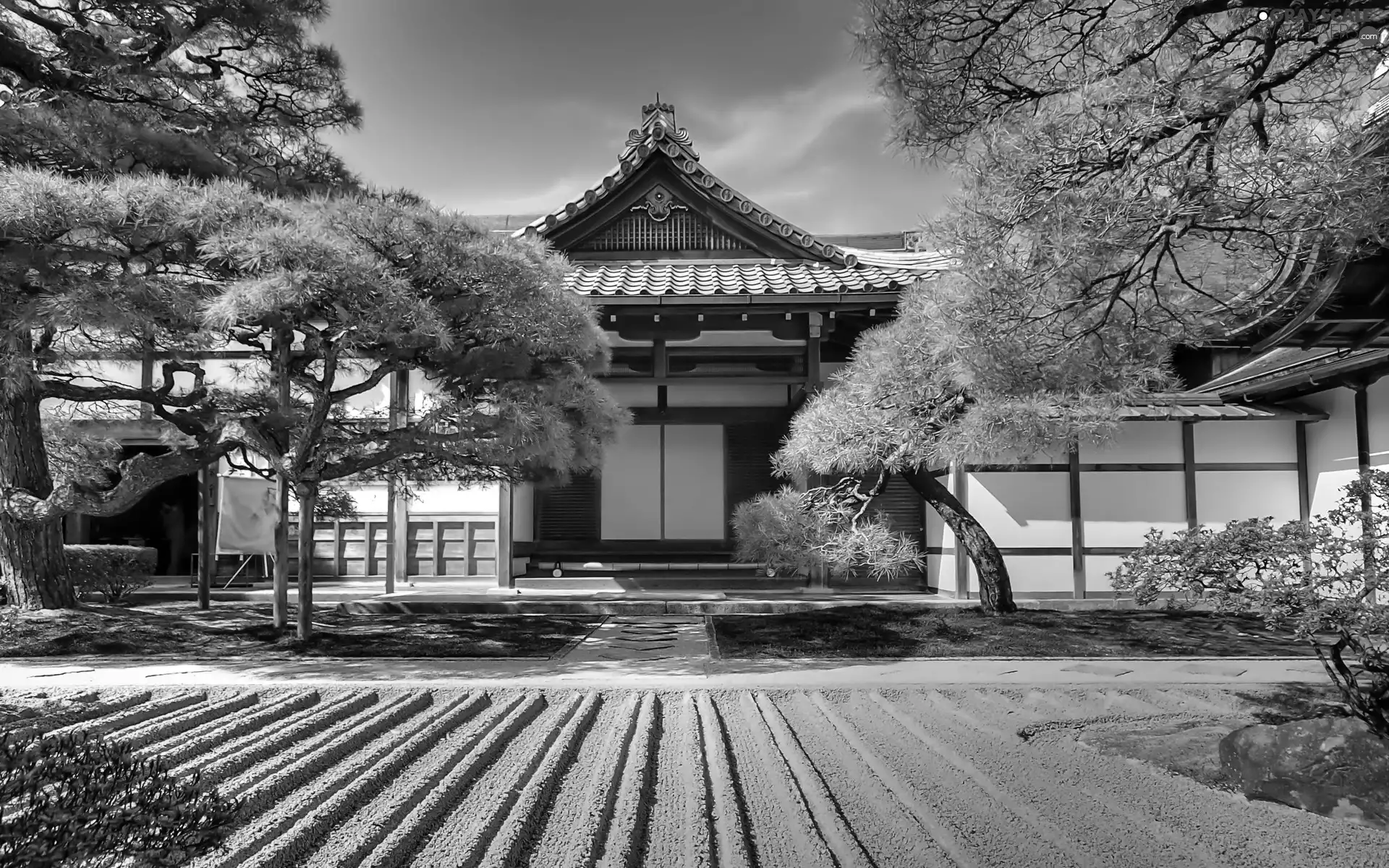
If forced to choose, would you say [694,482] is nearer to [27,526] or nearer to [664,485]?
[664,485]

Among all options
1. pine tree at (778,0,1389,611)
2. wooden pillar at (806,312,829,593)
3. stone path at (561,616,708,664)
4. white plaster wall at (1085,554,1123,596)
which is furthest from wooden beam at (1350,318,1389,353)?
stone path at (561,616,708,664)

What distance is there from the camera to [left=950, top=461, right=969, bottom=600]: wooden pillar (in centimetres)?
828

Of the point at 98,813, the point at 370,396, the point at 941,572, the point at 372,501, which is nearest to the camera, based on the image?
the point at 98,813

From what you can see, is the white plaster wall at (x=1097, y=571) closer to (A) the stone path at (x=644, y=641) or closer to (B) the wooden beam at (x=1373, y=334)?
(B) the wooden beam at (x=1373, y=334)

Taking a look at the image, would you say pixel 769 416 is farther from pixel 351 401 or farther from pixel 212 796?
pixel 212 796

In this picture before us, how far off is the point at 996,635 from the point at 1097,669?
898mm

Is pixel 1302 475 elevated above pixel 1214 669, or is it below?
above

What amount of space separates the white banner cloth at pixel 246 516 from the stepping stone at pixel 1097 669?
337 inches

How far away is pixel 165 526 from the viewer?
12.0 m

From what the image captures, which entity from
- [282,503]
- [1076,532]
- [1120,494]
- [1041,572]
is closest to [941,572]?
[1041,572]

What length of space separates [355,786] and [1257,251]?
4898mm

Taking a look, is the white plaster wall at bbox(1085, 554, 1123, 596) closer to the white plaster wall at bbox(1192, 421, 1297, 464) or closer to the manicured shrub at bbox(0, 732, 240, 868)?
the white plaster wall at bbox(1192, 421, 1297, 464)

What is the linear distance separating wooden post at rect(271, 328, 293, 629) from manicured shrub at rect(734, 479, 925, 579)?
3.47 m

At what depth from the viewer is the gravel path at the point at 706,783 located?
2516 mm
